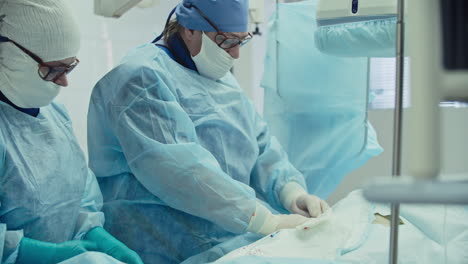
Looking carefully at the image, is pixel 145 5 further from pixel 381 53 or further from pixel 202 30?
pixel 381 53

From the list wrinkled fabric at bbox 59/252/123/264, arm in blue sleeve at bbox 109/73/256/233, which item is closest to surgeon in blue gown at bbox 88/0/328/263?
arm in blue sleeve at bbox 109/73/256/233

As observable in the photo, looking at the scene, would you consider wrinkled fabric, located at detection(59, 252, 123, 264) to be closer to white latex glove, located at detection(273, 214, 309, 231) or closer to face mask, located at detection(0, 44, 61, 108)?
face mask, located at detection(0, 44, 61, 108)

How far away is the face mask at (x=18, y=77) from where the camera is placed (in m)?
1.49

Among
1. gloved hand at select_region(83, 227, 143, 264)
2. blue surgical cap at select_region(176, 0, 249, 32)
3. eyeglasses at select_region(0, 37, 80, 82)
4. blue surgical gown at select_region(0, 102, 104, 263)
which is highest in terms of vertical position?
blue surgical cap at select_region(176, 0, 249, 32)

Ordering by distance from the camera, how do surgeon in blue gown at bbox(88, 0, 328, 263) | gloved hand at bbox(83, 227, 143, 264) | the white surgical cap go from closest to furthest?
the white surgical cap → gloved hand at bbox(83, 227, 143, 264) → surgeon in blue gown at bbox(88, 0, 328, 263)

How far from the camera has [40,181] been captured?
1.48 metres

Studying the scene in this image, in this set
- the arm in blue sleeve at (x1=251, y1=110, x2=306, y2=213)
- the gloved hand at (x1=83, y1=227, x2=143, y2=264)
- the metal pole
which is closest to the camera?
the metal pole

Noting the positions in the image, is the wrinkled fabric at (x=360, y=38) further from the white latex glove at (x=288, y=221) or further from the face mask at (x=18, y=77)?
the face mask at (x=18, y=77)

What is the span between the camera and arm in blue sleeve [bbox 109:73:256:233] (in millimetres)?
1696

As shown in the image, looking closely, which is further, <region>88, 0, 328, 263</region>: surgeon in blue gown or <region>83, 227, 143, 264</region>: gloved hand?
<region>88, 0, 328, 263</region>: surgeon in blue gown

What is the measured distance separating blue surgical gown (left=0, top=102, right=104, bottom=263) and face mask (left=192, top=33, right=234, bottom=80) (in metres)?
0.51

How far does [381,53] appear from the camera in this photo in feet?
6.26

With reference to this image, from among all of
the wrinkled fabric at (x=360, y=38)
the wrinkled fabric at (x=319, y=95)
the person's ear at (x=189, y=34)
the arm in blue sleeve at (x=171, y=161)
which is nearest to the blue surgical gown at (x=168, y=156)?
the arm in blue sleeve at (x=171, y=161)

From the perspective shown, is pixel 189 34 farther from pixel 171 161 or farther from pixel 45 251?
pixel 45 251
